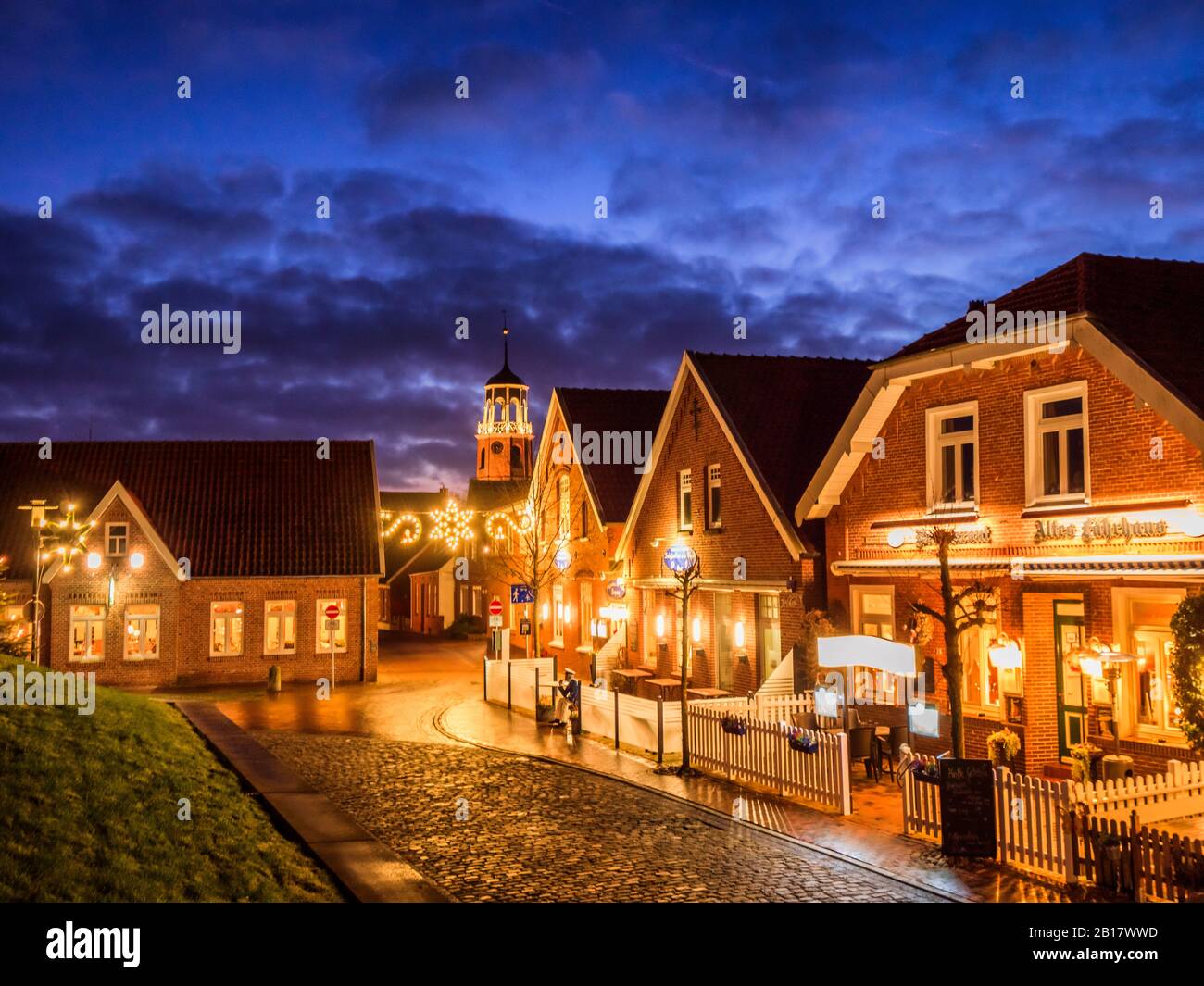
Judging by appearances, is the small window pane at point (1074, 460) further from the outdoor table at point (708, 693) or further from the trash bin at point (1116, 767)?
the outdoor table at point (708, 693)

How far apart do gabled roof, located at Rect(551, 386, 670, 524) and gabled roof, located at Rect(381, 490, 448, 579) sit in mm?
27581

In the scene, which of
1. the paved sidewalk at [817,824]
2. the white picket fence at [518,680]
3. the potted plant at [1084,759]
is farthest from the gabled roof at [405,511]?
the potted plant at [1084,759]

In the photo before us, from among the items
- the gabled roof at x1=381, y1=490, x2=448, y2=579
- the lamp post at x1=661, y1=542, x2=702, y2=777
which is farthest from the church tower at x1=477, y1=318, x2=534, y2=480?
the lamp post at x1=661, y1=542, x2=702, y2=777

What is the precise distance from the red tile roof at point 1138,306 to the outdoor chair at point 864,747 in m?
6.55

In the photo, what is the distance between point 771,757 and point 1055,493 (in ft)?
19.5

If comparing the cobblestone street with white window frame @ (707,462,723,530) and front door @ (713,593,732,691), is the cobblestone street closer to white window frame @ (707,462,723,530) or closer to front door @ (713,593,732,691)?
front door @ (713,593,732,691)

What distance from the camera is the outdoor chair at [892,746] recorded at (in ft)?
58.9

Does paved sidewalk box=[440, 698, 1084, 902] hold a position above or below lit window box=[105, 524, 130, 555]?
below

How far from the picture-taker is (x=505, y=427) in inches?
3755

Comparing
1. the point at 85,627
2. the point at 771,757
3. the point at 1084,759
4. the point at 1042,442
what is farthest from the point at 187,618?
the point at 1084,759

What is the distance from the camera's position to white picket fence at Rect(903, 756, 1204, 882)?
1141 centimetres

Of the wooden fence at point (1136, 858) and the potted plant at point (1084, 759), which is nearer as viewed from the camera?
the wooden fence at point (1136, 858)
